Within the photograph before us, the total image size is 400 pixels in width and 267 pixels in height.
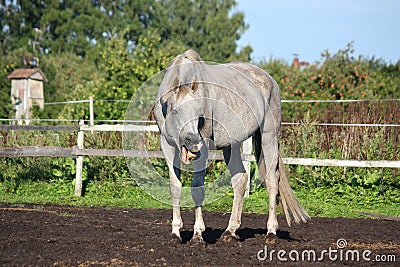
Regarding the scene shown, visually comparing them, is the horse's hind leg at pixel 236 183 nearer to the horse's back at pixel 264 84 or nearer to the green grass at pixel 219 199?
the horse's back at pixel 264 84

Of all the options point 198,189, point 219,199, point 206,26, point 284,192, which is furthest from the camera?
point 206,26

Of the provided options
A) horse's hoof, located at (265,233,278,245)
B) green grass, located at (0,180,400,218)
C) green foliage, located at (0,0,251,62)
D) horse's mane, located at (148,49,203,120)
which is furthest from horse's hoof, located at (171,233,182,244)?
green foliage, located at (0,0,251,62)

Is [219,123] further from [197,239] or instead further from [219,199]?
[219,199]

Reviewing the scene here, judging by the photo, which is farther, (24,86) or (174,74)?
(24,86)

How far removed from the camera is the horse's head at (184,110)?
5.03 metres

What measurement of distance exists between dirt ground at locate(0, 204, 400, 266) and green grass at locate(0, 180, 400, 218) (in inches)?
56.3

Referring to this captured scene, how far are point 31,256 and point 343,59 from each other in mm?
14362

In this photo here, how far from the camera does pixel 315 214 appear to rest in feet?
31.8

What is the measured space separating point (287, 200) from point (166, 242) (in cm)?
189

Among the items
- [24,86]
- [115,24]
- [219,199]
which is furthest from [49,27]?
[219,199]

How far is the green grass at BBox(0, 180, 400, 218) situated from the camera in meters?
10.1

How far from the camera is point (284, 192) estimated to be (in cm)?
716

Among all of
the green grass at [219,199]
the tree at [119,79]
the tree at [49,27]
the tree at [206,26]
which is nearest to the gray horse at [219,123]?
the green grass at [219,199]

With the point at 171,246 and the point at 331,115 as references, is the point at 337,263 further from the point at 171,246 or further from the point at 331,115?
the point at 331,115
